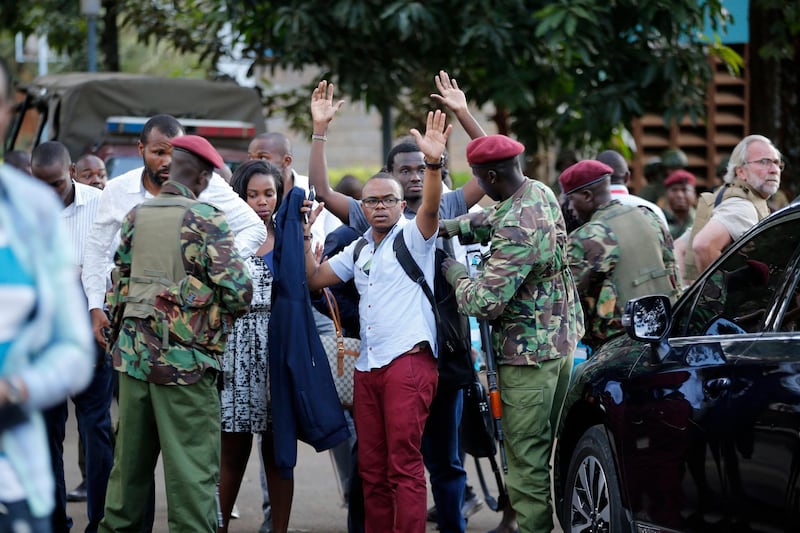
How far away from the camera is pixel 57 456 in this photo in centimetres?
625

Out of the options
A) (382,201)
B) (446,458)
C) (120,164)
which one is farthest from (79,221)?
(120,164)

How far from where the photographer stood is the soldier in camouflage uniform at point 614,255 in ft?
20.9

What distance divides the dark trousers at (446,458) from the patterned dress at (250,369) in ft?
2.61

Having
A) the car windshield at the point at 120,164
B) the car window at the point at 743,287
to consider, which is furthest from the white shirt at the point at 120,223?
the car windshield at the point at 120,164

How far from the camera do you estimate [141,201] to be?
6.13 metres

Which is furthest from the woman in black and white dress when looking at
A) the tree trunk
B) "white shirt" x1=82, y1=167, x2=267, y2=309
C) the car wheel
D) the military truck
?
the tree trunk

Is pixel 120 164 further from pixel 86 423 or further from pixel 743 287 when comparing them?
pixel 743 287

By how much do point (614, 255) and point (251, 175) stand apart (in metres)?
1.88

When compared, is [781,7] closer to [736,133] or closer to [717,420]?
[736,133]

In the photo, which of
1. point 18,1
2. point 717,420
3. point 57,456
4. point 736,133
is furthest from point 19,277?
point 736,133

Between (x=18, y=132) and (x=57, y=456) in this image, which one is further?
(x=18, y=132)

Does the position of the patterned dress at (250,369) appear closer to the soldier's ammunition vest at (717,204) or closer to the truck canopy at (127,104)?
the soldier's ammunition vest at (717,204)

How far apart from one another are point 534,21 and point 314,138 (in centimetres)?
579

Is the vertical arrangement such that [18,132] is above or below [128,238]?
above
